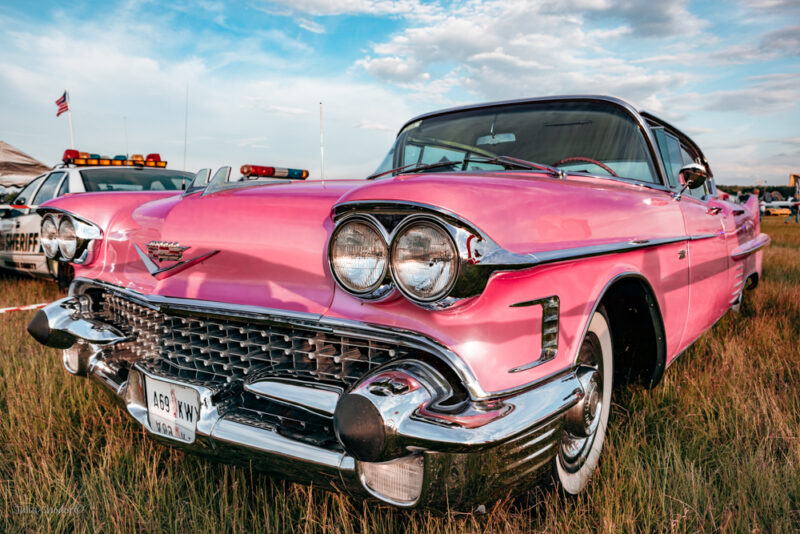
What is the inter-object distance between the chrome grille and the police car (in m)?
3.52

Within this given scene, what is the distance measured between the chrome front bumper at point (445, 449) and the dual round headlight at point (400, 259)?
321mm

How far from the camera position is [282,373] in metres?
1.55

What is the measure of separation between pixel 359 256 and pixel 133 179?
4739 millimetres

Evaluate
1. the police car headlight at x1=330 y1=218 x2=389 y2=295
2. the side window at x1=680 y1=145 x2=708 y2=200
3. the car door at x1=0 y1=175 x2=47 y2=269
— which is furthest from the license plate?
the car door at x1=0 y1=175 x2=47 y2=269

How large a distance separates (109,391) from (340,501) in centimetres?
103

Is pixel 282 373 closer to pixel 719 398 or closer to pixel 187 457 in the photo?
pixel 187 457

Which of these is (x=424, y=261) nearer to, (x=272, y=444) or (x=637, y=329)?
(x=272, y=444)

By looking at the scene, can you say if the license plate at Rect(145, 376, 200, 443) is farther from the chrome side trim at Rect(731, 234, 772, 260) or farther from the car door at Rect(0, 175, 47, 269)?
the car door at Rect(0, 175, 47, 269)

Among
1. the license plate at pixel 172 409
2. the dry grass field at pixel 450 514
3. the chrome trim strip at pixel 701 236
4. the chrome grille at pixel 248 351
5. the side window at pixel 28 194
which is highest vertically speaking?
the side window at pixel 28 194

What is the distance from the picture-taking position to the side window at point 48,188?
550 centimetres

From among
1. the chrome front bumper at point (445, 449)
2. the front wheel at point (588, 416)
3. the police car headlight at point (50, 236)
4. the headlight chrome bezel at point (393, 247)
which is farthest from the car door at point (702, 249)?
the police car headlight at point (50, 236)

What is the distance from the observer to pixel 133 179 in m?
5.41

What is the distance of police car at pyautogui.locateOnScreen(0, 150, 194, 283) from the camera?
17.3 feet

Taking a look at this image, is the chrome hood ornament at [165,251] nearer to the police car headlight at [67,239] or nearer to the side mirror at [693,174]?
the police car headlight at [67,239]
